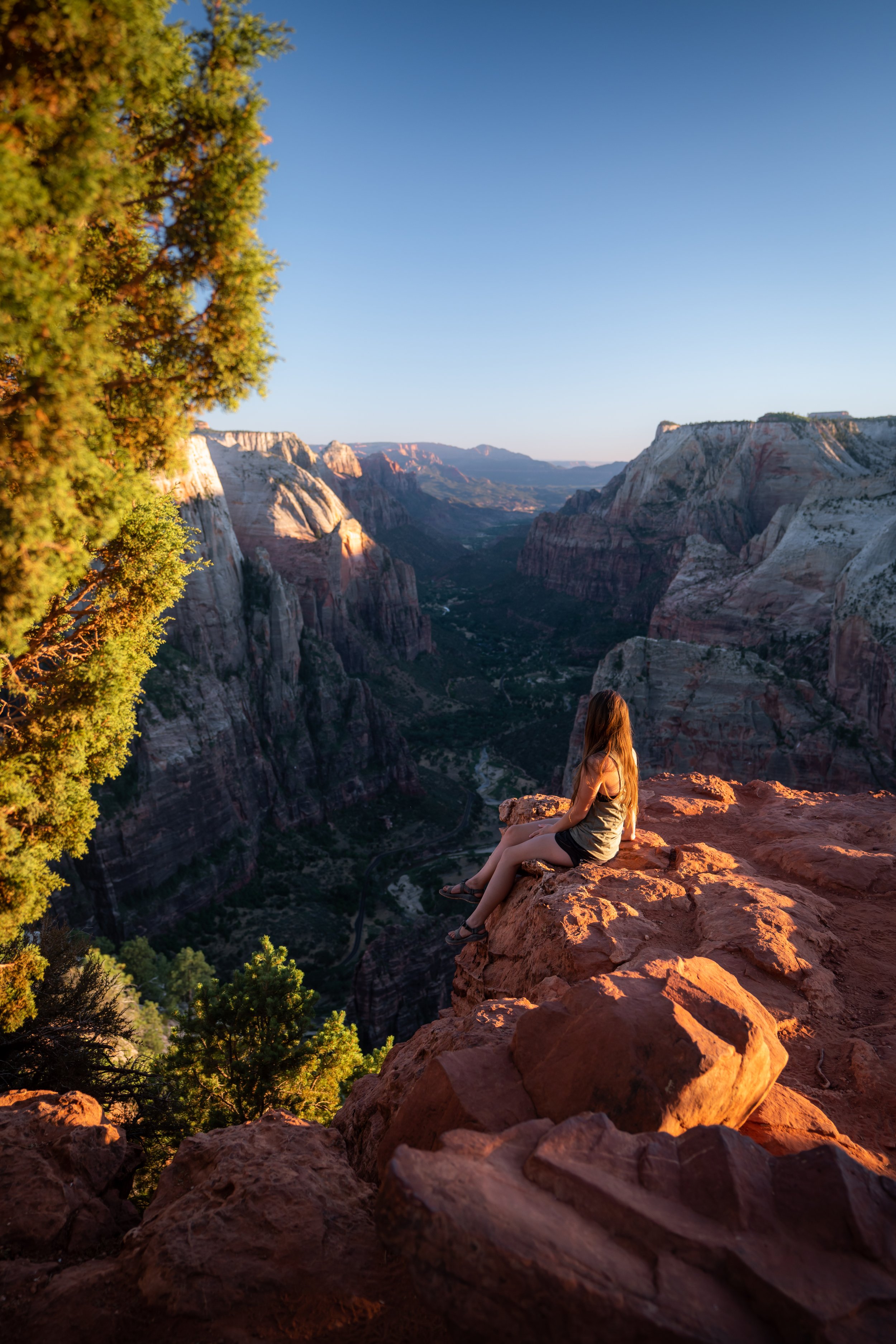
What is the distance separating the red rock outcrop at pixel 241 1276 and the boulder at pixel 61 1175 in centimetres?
85

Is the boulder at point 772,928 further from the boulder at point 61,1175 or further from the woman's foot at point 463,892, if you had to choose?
the boulder at point 61,1175

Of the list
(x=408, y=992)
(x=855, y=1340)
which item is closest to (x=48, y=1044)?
(x=855, y=1340)

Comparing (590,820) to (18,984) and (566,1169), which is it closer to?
(566,1169)

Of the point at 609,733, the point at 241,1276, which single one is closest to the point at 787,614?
the point at 609,733

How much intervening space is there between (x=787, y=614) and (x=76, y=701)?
187 ft

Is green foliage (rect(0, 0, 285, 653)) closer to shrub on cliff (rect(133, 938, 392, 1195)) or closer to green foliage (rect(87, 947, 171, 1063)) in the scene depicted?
shrub on cliff (rect(133, 938, 392, 1195))

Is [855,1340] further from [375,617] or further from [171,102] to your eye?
[375,617]

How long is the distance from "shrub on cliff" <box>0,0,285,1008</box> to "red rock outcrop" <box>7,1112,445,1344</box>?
4.51 meters

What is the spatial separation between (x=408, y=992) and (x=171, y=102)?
33519 mm

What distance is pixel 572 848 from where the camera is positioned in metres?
8.60

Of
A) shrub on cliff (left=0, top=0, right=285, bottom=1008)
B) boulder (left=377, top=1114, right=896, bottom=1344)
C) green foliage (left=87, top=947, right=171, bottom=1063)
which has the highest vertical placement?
shrub on cliff (left=0, top=0, right=285, bottom=1008)

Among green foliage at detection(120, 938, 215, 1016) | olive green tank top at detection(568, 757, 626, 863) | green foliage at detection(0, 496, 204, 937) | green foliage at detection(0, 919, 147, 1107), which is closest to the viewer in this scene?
green foliage at detection(0, 496, 204, 937)

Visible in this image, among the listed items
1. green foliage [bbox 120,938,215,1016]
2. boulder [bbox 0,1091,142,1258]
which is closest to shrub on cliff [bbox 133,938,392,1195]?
boulder [bbox 0,1091,142,1258]

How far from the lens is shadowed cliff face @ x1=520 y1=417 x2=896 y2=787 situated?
136ft
